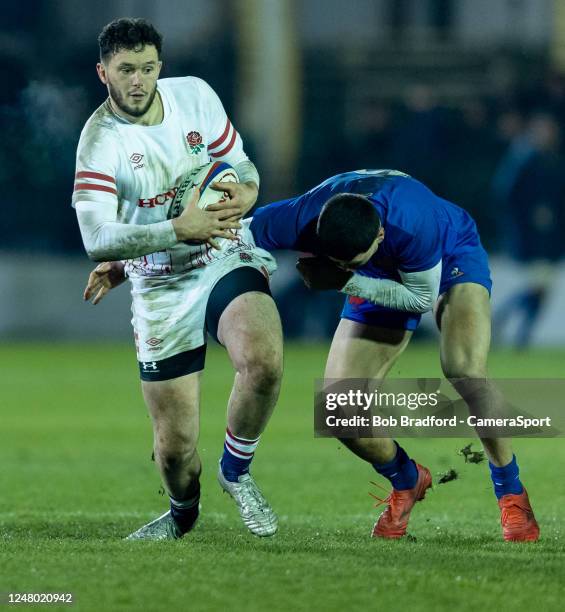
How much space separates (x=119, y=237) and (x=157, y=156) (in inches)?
23.9

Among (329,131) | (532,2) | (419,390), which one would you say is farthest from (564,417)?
(532,2)

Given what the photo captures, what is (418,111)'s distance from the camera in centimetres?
1995

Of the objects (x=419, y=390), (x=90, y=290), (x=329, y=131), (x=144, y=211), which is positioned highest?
(x=144, y=211)

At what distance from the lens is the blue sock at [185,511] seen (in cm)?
718

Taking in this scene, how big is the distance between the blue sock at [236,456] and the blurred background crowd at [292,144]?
12.3m

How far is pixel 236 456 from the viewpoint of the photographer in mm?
6914

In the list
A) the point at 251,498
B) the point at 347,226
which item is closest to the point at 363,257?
the point at 347,226

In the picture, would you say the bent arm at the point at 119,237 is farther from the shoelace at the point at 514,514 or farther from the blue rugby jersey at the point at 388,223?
the shoelace at the point at 514,514

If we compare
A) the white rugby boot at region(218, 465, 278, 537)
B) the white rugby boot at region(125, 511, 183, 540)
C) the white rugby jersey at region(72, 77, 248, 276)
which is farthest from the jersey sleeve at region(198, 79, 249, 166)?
the white rugby boot at region(125, 511, 183, 540)

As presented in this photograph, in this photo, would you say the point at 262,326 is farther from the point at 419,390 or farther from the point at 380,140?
the point at 380,140

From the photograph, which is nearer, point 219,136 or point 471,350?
point 471,350

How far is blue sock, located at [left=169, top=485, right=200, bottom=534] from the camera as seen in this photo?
283 inches

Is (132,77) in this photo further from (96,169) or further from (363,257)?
(363,257)

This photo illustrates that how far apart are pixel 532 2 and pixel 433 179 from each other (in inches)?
399
